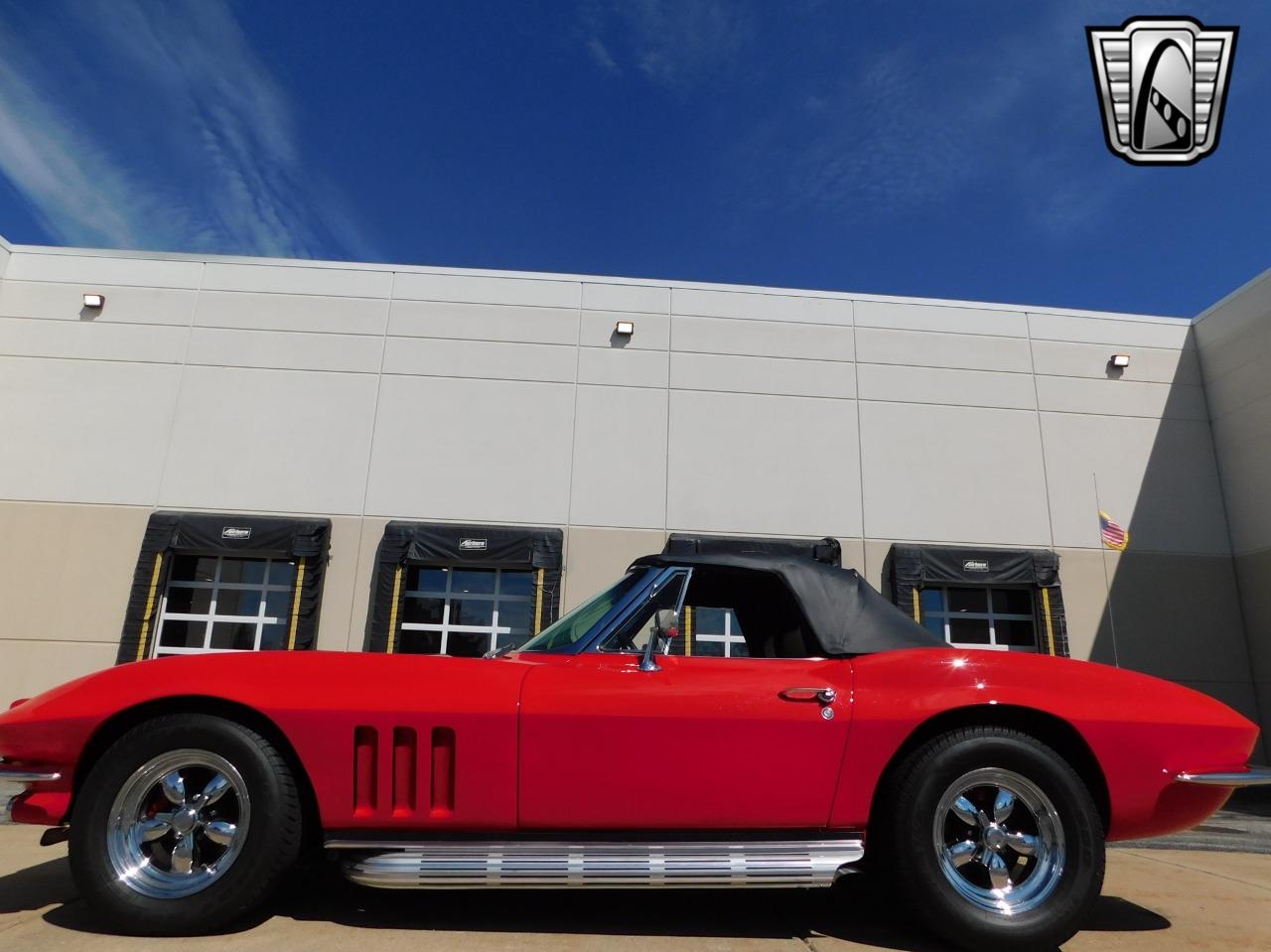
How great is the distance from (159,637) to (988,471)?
1141 cm

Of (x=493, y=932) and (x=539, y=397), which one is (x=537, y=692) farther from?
(x=539, y=397)

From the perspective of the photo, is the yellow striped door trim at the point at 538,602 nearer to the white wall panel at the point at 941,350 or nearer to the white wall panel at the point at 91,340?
the white wall panel at the point at 941,350

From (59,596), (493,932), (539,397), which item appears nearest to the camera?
(493,932)

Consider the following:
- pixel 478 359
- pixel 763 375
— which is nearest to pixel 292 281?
pixel 478 359

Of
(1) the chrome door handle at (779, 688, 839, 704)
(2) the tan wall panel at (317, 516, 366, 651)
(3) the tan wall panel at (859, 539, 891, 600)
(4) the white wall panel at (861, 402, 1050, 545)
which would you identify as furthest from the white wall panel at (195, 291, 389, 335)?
(1) the chrome door handle at (779, 688, 839, 704)

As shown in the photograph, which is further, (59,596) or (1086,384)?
(1086,384)

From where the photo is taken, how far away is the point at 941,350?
36.8 feet

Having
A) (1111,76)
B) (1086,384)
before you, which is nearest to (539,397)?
(1111,76)

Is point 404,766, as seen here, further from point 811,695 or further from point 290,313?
point 290,313

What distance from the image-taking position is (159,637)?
9938 mm

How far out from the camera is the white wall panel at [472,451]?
10219 millimetres

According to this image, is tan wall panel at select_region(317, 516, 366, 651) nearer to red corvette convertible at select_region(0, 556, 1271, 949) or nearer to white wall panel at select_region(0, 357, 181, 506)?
white wall panel at select_region(0, 357, 181, 506)

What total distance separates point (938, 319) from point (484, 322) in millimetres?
6689

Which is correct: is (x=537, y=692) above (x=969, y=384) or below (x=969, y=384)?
below
